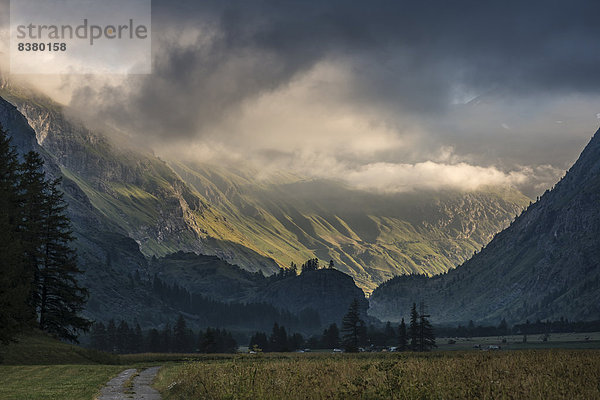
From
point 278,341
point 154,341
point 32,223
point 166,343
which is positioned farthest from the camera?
point 278,341

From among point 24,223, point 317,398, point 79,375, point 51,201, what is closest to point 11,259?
point 79,375

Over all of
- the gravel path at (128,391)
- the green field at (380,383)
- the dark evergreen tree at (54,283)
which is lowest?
the gravel path at (128,391)

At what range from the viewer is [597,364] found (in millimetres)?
25891

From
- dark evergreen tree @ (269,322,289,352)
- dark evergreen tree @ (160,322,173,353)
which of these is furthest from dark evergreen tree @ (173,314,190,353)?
dark evergreen tree @ (269,322,289,352)

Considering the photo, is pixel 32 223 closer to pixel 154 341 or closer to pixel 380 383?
pixel 380 383

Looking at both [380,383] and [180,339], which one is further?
[180,339]

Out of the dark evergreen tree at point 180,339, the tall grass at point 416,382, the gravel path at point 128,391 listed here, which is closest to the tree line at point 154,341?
the dark evergreen tree at point 180,339

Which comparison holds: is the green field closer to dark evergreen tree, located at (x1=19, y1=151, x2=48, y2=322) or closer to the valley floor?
the valley floor

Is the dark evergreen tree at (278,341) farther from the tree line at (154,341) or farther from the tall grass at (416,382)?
the tall grass at (416,382)

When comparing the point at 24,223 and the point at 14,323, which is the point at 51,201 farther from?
the point at 14,323

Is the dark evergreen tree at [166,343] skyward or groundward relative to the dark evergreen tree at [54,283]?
groundward

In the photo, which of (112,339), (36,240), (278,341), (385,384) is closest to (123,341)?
(112,339)

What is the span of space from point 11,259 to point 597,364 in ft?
137

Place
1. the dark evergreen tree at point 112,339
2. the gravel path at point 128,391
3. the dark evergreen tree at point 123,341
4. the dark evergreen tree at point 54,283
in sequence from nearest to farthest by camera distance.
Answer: the gravel path at point 128,391, the dark evergreen tree at point 54,283, the dark evergreen tree at point 123,341, the dark evergreen tree at point 112,339
